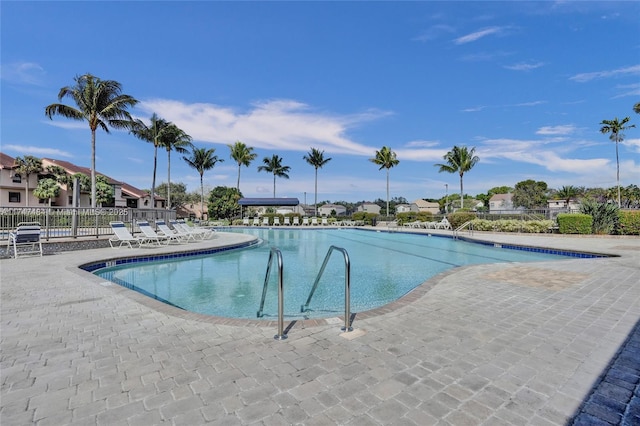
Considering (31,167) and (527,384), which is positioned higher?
(31,167)

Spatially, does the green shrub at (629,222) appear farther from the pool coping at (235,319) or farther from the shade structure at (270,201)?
the shade structure at (270,201)

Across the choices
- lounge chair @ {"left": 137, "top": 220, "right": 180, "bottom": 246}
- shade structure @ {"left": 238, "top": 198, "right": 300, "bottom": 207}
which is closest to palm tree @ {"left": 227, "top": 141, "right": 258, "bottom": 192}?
shade structure @ {"left": 238, "top": 198, "right": 300, "bottom": 207}

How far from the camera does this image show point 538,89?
58.7 feet

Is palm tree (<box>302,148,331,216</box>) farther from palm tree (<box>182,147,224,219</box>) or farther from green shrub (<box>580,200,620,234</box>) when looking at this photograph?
green shrub (<box>580,200,620,234</box>)

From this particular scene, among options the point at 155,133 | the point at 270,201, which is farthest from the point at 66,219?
the point at 270,201

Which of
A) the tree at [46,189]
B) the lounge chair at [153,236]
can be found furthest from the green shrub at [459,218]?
the tree at [46,189]

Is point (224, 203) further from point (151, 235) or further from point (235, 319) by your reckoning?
point (235, 319)

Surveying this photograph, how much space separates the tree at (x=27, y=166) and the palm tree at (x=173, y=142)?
11216mm

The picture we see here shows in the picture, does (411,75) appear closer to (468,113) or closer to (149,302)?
(468,113)

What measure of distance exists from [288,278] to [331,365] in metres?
5.03

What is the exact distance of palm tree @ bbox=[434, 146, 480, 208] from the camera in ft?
112

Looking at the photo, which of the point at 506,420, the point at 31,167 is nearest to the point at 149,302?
the point at 506,420

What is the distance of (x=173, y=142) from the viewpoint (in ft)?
98.9

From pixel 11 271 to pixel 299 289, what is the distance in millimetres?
6246
